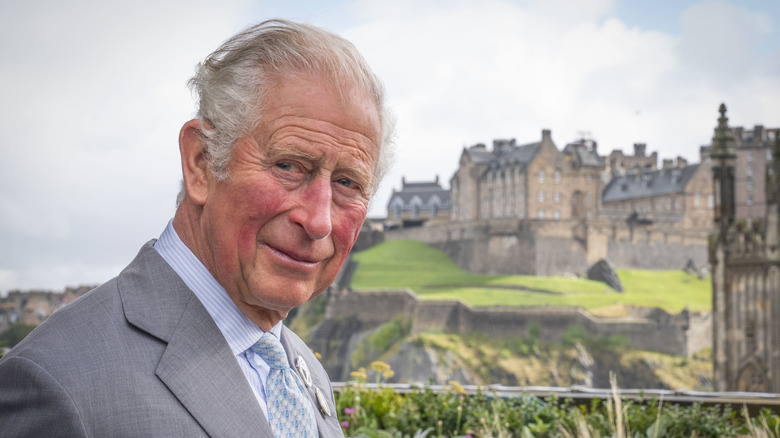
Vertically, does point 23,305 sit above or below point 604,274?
below

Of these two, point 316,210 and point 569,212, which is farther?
point 569,212

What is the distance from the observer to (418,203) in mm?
61000

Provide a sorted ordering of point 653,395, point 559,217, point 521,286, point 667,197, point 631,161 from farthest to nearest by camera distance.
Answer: point 631,161 → point 667,197 → point 559,217 → point 521,286 → point 653,395

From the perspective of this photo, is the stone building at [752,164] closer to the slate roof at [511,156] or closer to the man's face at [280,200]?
the slate roof at [511,156]

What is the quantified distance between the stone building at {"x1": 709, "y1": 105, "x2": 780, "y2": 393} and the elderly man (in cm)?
1504

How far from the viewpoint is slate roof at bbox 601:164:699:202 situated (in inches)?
2056

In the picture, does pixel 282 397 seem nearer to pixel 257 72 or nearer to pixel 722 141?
pixel 257 72

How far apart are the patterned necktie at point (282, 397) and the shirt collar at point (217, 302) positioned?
0.05 m

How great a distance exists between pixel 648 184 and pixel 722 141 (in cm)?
4059

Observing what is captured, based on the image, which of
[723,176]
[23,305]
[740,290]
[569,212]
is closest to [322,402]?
[740,290]

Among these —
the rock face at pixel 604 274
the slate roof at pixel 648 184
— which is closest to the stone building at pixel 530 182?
the rock face at pixel 604 274

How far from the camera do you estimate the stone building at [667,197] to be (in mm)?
50938

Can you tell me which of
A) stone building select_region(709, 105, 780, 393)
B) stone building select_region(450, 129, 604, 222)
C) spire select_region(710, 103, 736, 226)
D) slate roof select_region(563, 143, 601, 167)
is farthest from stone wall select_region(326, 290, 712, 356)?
spire select_region(710, 103, 736, 226)

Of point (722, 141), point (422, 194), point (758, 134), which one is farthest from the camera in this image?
point (422, 194)
